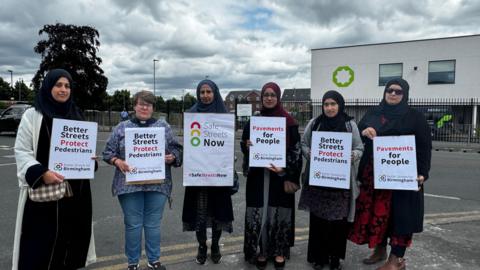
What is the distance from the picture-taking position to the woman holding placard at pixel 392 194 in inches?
155

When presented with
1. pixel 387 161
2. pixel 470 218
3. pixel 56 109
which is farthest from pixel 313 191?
pixel 470 218

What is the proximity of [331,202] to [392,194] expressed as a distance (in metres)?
0.62

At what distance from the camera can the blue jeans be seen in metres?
3.76

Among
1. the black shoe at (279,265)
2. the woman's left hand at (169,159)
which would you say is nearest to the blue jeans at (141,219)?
the woman's left hand at (169,159)

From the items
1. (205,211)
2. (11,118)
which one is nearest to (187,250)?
(205,211)

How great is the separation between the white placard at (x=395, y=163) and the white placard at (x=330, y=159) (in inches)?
11.3

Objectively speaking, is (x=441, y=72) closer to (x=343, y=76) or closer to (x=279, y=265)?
(x=343, y=76)

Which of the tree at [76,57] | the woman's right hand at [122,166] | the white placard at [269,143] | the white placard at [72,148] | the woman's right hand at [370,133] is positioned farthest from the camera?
the tree at [76,57]

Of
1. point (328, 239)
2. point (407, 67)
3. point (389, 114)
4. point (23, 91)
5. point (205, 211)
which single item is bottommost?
point (328, 239)

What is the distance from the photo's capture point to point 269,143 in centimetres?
410

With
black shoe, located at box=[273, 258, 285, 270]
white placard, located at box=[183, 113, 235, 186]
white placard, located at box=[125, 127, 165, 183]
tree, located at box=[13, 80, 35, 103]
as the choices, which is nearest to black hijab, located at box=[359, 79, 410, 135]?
white placard, located at box=[183, 113, 235, 186]

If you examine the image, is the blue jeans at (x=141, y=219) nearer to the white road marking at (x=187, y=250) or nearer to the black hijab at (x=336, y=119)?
the white road marking at (x=187, y=250)

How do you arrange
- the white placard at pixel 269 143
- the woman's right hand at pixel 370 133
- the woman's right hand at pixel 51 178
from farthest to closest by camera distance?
the white placard at pixel 269 143 → the woman's right hand at pixel 370 133 → the woman's right hand at pixel 51 178

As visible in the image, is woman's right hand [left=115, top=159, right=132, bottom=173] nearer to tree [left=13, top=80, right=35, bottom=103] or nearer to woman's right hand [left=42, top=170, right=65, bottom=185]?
woman's right hand [left=42, top=170, right=65, bottom=185]
